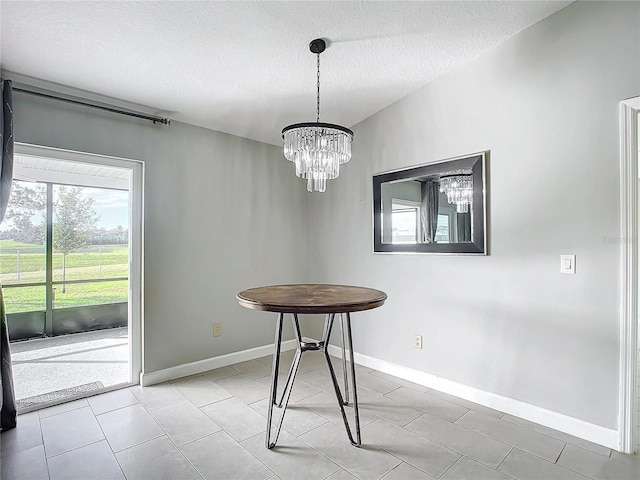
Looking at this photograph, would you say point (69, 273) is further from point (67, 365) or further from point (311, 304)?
point (311, 304)

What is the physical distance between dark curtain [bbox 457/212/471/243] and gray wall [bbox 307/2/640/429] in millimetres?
155

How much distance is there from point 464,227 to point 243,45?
2.00 meters

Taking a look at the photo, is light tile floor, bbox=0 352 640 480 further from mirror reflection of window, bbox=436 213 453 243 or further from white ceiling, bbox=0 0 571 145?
white ceiling, bbox=0 0 571 145

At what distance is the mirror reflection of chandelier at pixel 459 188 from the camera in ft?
8.74

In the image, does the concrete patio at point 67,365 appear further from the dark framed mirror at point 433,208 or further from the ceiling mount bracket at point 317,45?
the ceiling mount bracket at point 317,45

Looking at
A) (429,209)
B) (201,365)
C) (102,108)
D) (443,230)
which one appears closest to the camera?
(102,108)

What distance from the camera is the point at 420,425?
228cm

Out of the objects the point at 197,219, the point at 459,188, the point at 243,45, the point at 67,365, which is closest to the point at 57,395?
the point at 67,365

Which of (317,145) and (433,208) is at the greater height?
(317,145)

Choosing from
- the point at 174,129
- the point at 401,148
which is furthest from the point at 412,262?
the point at 174,129

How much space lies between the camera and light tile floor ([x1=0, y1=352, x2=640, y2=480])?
1810mm

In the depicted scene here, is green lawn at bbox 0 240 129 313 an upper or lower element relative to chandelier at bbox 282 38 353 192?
lower

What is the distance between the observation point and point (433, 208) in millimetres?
2887

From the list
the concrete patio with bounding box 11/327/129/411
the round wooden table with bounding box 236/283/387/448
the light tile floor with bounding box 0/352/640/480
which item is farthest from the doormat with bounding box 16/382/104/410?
the round wooden table with bounding box 236/283/387/448
